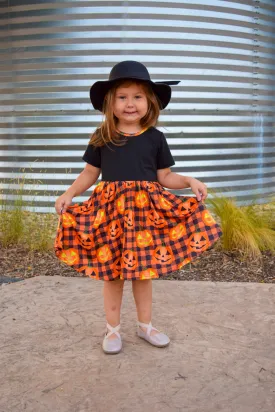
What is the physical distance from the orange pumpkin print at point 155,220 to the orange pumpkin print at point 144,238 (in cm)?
5

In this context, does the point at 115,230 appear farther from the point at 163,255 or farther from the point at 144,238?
the point at 163,255

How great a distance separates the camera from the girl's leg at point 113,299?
259 cm

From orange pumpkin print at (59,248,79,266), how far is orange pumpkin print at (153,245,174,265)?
416 millimetres

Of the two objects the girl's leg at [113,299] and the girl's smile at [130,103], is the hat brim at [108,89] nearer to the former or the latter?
the girl's smile at [130,103]

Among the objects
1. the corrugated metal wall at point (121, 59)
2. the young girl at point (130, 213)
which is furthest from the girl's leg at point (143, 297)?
the corrugated metal wall at point (121, 59)

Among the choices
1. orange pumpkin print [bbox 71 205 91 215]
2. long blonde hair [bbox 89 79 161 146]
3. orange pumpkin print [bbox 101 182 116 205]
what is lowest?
orange pumpkin print [bbox 71 205 91 215]

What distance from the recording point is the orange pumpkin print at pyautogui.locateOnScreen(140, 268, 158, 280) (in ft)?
7.86

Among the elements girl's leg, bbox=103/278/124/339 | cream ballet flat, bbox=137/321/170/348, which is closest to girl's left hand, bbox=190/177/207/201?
girl's leg, bbox=103/278/124/339

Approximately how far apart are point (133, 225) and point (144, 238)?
88 mm

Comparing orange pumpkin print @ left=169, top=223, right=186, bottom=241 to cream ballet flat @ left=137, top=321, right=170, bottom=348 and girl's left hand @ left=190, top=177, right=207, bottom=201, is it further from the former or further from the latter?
cream ballet flat @ left=137, top=321, right=170, bottom=348

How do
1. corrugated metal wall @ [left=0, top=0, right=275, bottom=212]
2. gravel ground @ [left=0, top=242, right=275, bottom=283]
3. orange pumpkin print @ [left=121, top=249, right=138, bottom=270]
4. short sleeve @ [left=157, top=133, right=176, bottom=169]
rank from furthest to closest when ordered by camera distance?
1. corrugated metal wall @ [left=0, top=0, right=275, bottom=212]
2. gravel ground @ [left=0, top=242, right=275, bottom=283]
3. short sleeve @ [left=157, top=133, right=176, bottom=169]
4. orange pumpkin print @ [left=121, top=249, right=138, bottom=270]

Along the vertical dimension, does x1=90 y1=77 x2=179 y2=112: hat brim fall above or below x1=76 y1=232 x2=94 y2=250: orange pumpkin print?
above

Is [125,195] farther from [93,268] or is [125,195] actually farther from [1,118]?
[1,118]

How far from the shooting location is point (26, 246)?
4504mm
